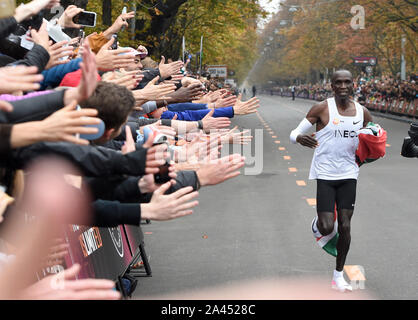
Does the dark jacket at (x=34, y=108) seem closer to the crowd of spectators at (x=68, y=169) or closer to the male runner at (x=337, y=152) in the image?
the crowd of spectators at (x=68, y=169)

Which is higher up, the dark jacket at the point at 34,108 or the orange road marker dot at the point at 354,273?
the dark jacket at the point at 34,108

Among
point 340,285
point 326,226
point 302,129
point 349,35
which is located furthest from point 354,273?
point 349,35

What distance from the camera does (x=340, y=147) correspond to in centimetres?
684

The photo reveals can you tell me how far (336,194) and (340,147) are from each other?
19.2 inches

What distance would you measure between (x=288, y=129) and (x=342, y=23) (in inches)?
791

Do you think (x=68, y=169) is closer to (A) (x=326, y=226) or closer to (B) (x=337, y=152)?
(A) (x=326, y=226)

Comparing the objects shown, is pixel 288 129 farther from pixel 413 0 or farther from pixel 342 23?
pixel 342 23

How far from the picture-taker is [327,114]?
6.89 m

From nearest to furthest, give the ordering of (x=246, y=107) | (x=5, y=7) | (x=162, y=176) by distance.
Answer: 1. (x=5, y=7)
2. (x=162, y=176)
3. (x=246, y=107)

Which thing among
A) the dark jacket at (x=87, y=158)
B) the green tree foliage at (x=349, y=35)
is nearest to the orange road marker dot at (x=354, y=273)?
the dark jacket at (x=87, y=158)

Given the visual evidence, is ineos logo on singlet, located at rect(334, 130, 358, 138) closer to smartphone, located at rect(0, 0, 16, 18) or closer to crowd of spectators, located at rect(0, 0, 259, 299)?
crowd of spectators, located at rect(0, 0, 259, 299)

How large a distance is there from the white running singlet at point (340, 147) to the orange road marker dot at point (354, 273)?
1.03m

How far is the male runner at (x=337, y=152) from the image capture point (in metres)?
6.73

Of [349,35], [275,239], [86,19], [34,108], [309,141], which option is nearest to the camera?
[34,108]
